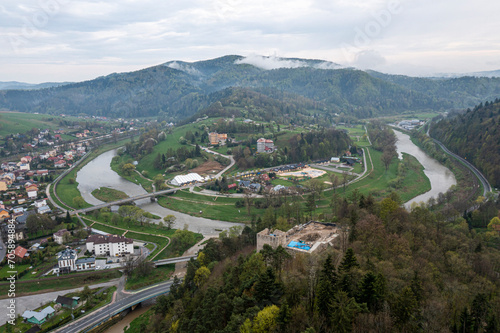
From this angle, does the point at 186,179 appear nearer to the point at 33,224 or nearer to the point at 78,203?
the point at 78,203

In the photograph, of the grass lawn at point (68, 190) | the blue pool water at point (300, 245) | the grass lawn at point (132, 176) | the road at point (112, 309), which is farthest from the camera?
the grass lawn at point (132, 176)

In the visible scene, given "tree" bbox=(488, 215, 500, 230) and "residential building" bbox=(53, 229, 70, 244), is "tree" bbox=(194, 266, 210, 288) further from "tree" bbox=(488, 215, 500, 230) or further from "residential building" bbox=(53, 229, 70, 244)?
"tree" bbox=(488, 215, 500, 230)

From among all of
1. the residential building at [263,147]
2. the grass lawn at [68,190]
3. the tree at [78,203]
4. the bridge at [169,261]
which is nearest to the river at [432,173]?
the residential building at [263,147]

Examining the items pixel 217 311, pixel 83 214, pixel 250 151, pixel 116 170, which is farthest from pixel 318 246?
pixel 116 170

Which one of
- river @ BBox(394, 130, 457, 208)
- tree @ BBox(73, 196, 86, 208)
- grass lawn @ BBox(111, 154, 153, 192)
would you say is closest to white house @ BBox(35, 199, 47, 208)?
tree @ BBox(73, 196, 86, 208)

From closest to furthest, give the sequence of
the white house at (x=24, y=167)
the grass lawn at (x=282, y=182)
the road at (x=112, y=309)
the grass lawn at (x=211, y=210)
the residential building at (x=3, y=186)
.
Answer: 1. the road at (x=112, y=309)
2. the grass lawn at (x=211, y=210)
3. the residential building at (x=3, y=186)
4. the grass lawn at (x=282, y=182)
5. the white house at (x=24, y=167)

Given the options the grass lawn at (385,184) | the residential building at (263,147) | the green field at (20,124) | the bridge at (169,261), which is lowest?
the bridge at (169,261)

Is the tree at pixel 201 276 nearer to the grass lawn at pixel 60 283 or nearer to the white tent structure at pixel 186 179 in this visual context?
the grass lawn at pixel 60 283
